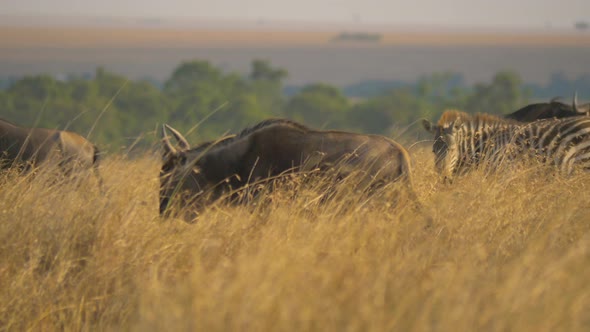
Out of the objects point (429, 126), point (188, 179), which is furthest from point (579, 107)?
point (188, 179)

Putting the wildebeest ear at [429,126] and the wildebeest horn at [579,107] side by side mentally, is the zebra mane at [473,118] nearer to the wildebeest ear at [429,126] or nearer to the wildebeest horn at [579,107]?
the wildebeest ear at [429,126]

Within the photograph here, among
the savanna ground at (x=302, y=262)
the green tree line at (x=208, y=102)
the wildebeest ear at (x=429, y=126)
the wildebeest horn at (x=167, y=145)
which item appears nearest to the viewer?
the savanna ground at (x=302, y=262)

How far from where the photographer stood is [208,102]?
9381 centimetres

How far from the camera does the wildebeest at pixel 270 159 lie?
7023 mm

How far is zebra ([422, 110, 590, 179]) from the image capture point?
28.4 feet

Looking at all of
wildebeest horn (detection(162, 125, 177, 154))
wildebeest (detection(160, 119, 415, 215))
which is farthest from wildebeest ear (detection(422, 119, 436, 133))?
wildebeest horn (detection(162, 125, 177, 154))

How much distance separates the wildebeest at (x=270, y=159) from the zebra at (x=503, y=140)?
1.42 meters

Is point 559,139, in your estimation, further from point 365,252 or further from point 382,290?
point 382,290

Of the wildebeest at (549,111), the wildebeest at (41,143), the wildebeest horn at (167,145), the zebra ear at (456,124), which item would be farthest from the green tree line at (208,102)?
the wildebeest horn at (167,145)

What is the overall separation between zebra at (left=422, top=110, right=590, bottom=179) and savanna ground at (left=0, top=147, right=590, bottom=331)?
1.14 metres

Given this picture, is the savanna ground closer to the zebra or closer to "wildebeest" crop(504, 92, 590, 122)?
the zebra

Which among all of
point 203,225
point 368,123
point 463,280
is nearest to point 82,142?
point 203,225

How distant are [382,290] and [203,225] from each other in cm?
231

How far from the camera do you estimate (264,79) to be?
116000mm
